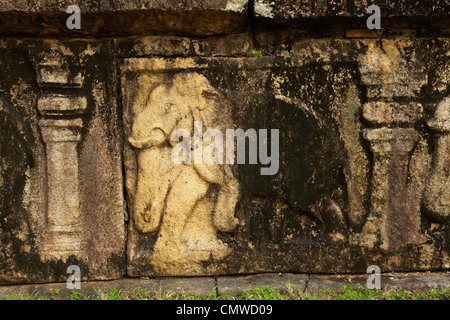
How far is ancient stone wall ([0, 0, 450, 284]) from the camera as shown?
2727 mm

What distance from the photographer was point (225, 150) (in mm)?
2797

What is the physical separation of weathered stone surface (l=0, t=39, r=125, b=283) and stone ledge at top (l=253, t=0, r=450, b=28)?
97 cm

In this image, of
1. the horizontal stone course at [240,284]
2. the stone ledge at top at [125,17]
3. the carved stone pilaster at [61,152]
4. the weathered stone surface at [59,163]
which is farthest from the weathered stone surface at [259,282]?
the stone ledge at top at [125,17]

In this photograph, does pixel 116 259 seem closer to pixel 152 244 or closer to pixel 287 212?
pixel 152 244

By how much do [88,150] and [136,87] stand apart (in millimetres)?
472

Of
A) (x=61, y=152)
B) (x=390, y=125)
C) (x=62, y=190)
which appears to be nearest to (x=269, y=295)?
(x=390, y=125)

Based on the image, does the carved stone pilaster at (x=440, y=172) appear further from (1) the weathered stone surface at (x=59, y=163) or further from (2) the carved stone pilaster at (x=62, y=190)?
(2) the carved stone pilaster at (x=62, y=190)

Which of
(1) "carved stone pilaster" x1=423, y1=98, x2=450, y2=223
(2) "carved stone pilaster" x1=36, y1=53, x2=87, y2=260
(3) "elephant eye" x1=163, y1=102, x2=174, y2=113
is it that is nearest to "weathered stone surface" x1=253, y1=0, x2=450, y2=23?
(1) "carved stone pilaster" x1=423, y1=98, x2=450, y2=223

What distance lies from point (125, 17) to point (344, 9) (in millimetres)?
1170

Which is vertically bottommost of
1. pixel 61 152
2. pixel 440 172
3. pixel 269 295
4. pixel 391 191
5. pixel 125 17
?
pixel 269 295

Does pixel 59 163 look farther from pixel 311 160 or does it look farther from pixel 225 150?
pixel 311 160

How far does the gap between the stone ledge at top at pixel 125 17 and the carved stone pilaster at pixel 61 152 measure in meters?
0.22

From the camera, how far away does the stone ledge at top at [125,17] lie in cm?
241

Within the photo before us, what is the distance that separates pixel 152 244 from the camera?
2.85 m
